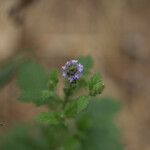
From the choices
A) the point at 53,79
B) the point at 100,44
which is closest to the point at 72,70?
the point at 53,79

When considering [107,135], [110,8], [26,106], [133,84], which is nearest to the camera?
[107,135]

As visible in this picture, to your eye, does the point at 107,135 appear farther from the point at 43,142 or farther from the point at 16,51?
the point at 16,51

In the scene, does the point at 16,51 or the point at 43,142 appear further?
the point at 16,51

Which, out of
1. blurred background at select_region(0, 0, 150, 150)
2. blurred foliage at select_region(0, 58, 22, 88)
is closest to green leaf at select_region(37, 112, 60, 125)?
blurred foliage at select_region(0, 58, 22, 88)

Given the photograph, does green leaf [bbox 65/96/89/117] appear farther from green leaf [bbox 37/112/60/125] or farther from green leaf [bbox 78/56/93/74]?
green leaf [bbox 78/56/93/74]

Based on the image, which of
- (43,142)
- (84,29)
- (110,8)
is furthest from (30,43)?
(43,142)

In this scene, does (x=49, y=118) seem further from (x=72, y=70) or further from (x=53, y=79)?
(x=72, y=70)

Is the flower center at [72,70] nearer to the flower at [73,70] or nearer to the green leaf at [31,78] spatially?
the flower at [73,70]
